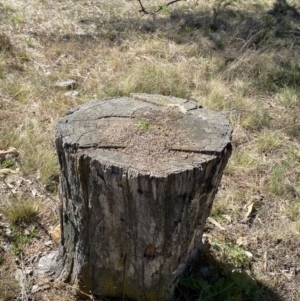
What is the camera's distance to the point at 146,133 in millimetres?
2205

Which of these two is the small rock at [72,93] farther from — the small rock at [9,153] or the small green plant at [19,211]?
the small green plant at [19,211]

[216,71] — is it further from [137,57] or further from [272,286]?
[272,286]

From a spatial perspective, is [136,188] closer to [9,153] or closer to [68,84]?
[9,153]

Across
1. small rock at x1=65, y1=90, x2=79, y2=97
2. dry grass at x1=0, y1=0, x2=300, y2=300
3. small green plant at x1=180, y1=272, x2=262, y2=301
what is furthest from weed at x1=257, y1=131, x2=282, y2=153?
small rock at x1=65, y1=90, x2=79, y2=97

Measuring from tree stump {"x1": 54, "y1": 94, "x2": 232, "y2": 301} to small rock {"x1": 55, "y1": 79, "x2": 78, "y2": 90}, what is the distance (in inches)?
101

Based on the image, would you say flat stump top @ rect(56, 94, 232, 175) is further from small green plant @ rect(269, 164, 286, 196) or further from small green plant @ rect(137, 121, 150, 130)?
small green plant @ rect(269, 164, 286, 196)

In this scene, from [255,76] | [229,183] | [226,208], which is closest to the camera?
[226,208]

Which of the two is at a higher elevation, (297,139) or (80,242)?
(80,242)

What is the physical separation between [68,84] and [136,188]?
10.8ft

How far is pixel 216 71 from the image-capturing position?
18.2 ft

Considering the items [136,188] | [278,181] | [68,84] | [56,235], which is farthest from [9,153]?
[278,181]

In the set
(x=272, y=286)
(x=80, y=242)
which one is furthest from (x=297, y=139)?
(x=80, y=242)

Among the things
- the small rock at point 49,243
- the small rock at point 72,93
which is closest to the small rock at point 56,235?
the small rock at point 49,243

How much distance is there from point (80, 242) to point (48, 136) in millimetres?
1837
